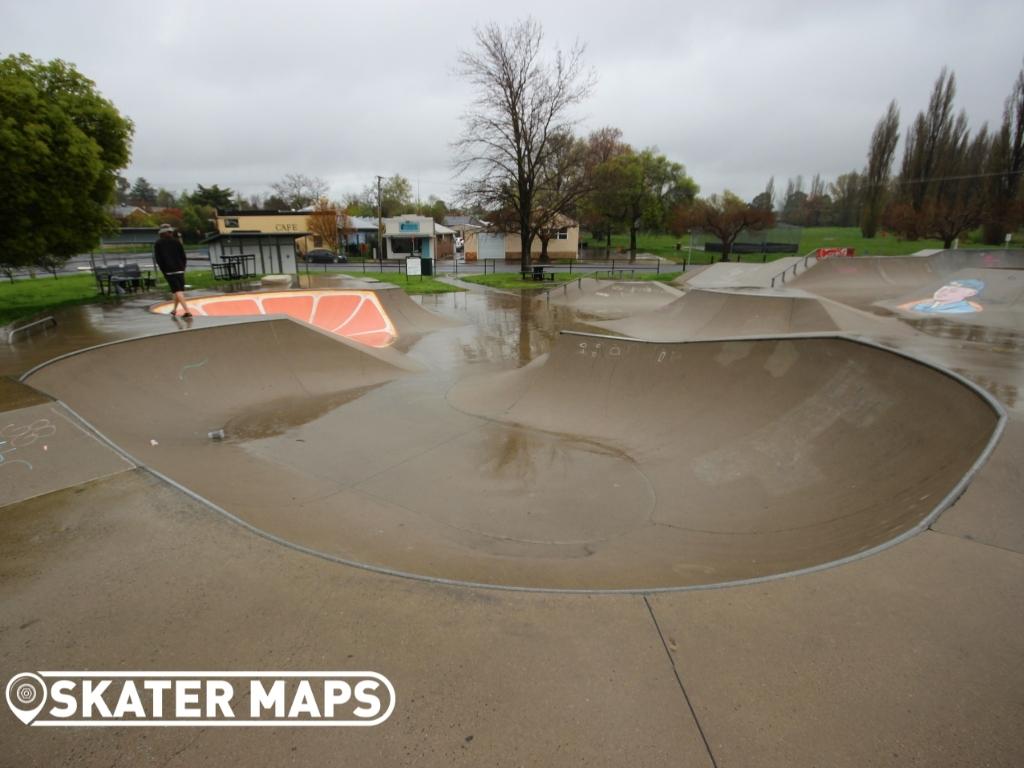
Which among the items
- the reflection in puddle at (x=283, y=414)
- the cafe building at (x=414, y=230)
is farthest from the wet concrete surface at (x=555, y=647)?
the cafe building at (x=414, y=230)

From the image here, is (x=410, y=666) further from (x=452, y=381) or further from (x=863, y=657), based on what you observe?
(x=452, y=381)

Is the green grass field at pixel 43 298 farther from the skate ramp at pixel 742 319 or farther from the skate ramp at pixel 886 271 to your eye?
the skate ramp at pixel 886 271

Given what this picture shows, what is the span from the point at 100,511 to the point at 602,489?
468 centimetres

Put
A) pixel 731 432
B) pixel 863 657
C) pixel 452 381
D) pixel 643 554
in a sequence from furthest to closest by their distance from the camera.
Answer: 1. pixel 452 381
2. pixel 731 432
3. pixel 643 554
4. pixel 863 657

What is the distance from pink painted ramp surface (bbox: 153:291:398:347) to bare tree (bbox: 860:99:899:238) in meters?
60.4

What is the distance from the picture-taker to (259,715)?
6.61ft

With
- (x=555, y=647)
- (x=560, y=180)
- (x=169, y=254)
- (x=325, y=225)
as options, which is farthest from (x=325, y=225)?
(x=555, y=647)

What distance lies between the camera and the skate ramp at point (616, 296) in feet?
68.7

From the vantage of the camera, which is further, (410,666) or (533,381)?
(533,381)

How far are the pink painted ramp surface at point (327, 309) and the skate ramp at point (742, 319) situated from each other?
7.16 meters

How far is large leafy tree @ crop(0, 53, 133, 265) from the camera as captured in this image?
32.9 feet

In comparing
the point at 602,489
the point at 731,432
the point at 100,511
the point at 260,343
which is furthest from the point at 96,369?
the point at 731,432

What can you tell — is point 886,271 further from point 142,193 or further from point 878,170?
point 142,193

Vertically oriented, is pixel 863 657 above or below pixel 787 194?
below
